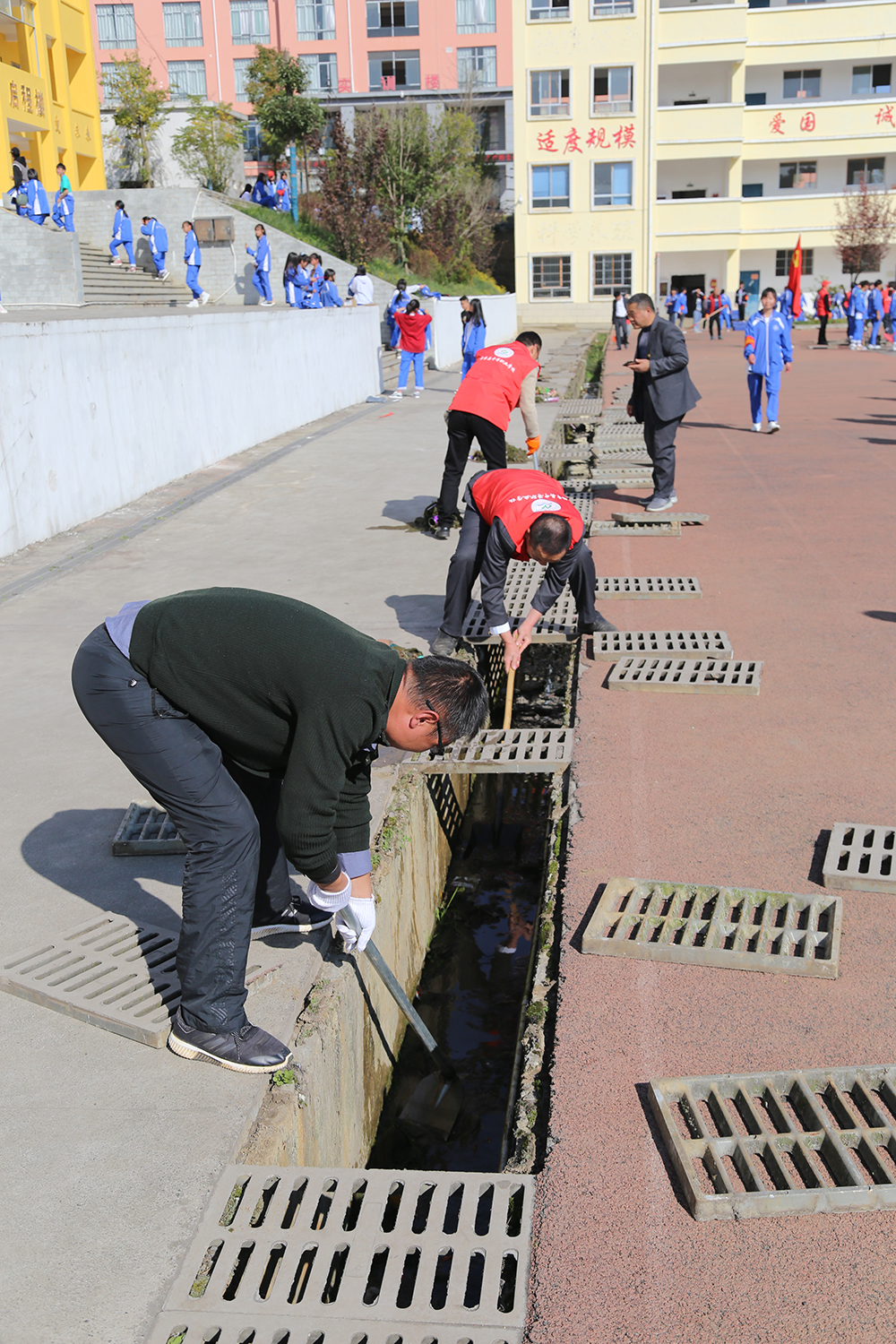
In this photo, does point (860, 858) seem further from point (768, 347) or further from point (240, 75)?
point (240, 75)

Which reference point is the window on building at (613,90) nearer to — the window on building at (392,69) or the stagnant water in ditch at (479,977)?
the window on building at (392,69)

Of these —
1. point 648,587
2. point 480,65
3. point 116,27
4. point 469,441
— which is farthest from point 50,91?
point 648,587

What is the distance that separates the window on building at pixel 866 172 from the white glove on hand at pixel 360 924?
5658 centimetres

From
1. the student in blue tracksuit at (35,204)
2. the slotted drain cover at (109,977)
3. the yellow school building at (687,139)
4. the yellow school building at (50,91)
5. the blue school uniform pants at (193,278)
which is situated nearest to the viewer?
the slotted drain cover at (109,977)

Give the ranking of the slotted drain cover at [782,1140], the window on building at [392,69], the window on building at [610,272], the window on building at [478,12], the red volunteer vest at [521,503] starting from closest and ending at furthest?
the slotted drain cover at [782,1140] → the red volunteer vest at [521,503] → the window on building at [610,272] → the window on building at [478,12] → the window on building at [392,69]

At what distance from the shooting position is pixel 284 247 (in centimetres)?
3095

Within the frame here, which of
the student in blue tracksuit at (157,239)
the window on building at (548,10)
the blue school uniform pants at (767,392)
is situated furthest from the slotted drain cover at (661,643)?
the window on building at (548,10)

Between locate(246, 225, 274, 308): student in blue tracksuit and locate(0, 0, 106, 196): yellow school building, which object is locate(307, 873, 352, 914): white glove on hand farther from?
locate(0, 0, 106, 196): yellow school building

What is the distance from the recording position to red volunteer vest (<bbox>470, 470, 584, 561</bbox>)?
237 inches

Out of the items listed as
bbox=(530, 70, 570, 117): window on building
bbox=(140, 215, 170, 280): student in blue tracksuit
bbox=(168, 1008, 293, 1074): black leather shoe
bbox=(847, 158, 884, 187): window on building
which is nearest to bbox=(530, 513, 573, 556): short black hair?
bbox=(168, 1008, 293, 1074): black leather shoe

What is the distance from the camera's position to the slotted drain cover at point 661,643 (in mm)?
6523

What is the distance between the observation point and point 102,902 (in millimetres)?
3980

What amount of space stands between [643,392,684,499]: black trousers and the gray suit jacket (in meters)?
0.08

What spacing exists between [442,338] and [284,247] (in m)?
7.69
